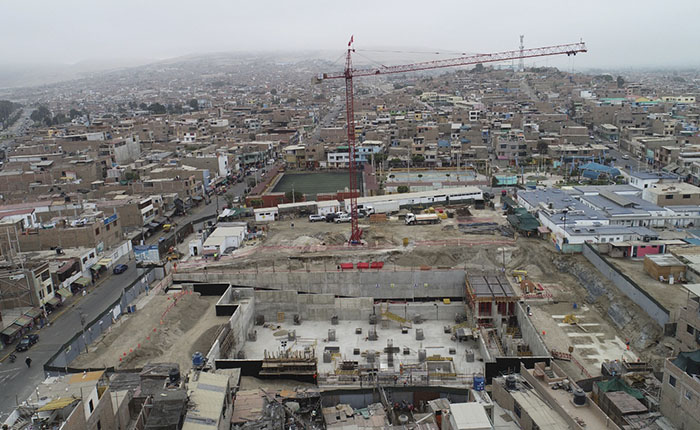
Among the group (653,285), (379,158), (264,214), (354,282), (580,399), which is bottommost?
(354,282)

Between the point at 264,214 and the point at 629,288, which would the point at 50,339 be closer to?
the point at 264,214

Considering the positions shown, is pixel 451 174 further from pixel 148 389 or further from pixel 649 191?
pixel 148 389

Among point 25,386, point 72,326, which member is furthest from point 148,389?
point 72,326

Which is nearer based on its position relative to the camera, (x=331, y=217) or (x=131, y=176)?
(x=331, y=217)

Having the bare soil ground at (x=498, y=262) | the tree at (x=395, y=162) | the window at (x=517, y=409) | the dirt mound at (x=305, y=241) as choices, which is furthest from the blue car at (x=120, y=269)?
the tree at (x=395, y=162)

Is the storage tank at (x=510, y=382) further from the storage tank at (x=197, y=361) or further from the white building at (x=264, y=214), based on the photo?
the white building at (x=264, y=214)

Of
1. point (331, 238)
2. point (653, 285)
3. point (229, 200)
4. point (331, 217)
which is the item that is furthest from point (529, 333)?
point (229, 200)
